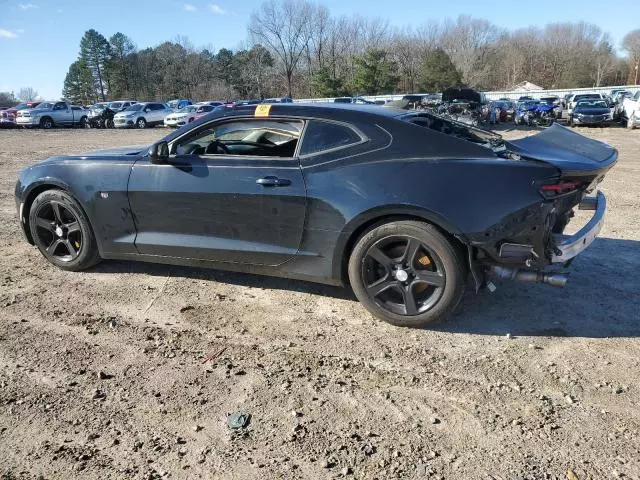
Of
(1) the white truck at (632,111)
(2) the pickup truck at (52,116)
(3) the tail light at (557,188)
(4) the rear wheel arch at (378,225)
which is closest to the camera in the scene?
(3) the tail light at (557,188)

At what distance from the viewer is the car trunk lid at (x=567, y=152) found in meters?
3.44

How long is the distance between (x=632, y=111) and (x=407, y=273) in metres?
24.3

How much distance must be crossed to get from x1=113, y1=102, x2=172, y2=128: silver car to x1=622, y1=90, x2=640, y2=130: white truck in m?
26.3

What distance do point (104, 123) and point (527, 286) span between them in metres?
35.4

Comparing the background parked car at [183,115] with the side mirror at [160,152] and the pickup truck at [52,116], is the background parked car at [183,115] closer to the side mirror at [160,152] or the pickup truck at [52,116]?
the pickup truck at [52,116]

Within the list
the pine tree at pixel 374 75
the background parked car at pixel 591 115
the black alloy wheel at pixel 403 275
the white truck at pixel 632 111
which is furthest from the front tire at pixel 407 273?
the pine tree at pixel 374 75

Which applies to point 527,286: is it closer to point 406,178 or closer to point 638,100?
point 406,178

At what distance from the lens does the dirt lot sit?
2430 millimetres

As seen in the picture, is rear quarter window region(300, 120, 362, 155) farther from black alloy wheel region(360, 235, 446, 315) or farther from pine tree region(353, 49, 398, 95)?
pine tree region(353, 49, 398, 95)

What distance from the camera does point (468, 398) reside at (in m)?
2.90

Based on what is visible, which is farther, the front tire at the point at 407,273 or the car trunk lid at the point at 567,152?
the front tire at the point at 407,273

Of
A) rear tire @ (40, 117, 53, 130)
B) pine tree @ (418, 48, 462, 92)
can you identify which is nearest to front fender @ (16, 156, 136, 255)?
rear tire @ (40, 117, 53, 130)

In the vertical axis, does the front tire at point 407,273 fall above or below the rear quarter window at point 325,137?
below

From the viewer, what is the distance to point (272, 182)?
12.7 feet
